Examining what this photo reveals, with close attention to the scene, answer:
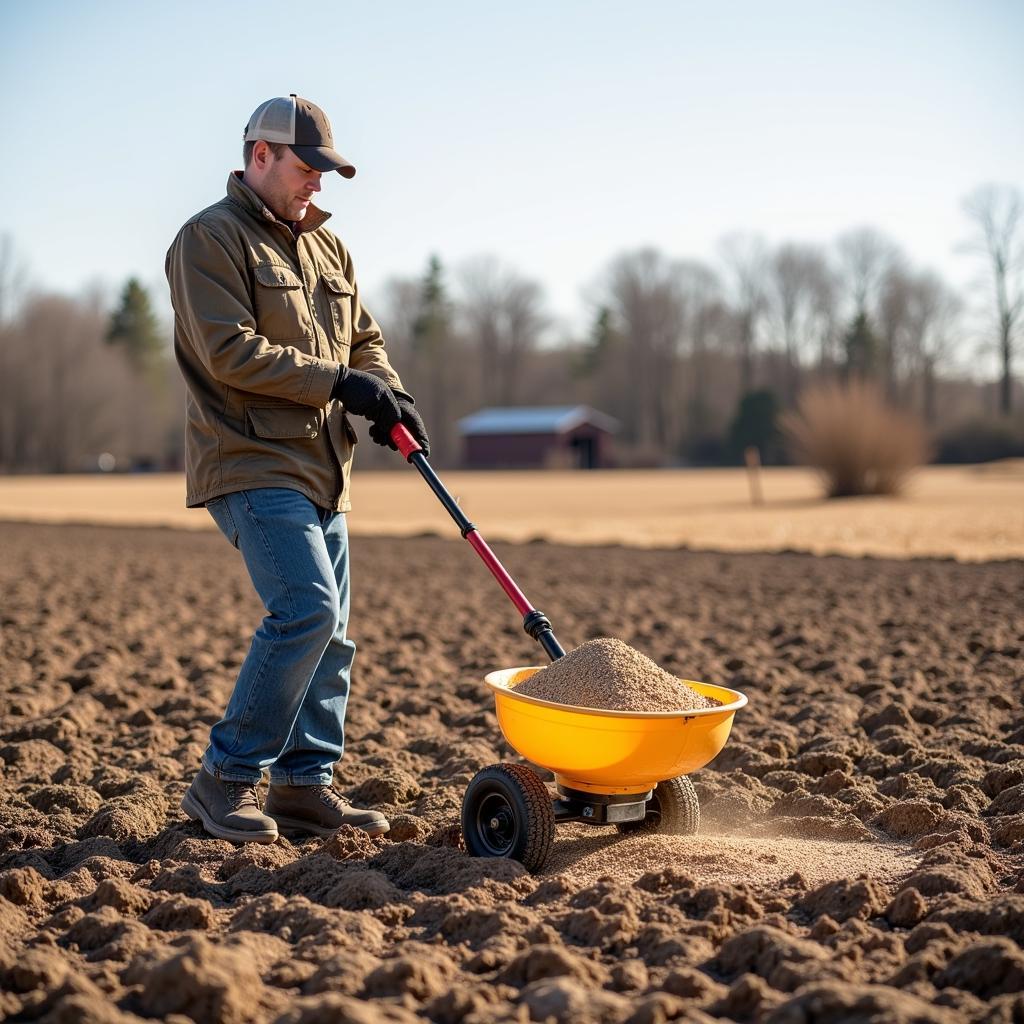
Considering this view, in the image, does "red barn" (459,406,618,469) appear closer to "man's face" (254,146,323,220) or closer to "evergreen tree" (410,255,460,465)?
"evergreen tree" (410,255,460,465)

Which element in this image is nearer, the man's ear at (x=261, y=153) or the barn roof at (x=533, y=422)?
the man's ear at (x=261, y=153)

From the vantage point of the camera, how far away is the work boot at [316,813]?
4066 mm

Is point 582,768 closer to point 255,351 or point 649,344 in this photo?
point 255,351

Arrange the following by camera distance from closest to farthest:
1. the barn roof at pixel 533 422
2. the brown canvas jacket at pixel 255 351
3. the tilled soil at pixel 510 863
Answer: the tilled soil at pixel 510 863 → the brown canvas jacket at pixel 255 351 → the barn roof at pixel 533 422

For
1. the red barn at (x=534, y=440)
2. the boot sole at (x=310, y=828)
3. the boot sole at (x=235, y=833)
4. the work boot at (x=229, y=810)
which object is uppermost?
the red barn at (x=534, y=440)

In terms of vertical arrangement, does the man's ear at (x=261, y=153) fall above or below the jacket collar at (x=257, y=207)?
above

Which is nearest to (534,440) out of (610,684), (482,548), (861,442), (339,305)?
(861,442)

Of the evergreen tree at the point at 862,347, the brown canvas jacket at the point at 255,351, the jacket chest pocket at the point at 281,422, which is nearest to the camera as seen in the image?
the brown canvas jacket at the point at 255,351

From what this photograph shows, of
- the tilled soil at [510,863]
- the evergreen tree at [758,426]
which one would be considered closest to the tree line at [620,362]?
the evergreen tree at [758,426]

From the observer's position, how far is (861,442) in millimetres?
29219

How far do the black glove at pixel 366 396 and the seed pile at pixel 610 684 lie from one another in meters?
0.98

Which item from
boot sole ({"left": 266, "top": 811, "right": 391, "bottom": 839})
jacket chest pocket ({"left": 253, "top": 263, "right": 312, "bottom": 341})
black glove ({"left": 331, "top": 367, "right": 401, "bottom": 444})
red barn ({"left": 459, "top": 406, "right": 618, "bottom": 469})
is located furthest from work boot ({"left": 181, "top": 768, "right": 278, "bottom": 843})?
red barn ({"left": 459, "top": 406, "right": 618, "bottom": 469})

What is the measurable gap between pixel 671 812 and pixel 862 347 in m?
65.5

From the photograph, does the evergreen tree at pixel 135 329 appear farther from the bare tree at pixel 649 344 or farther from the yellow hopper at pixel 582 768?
the yellow hopper at pixel 582 768
